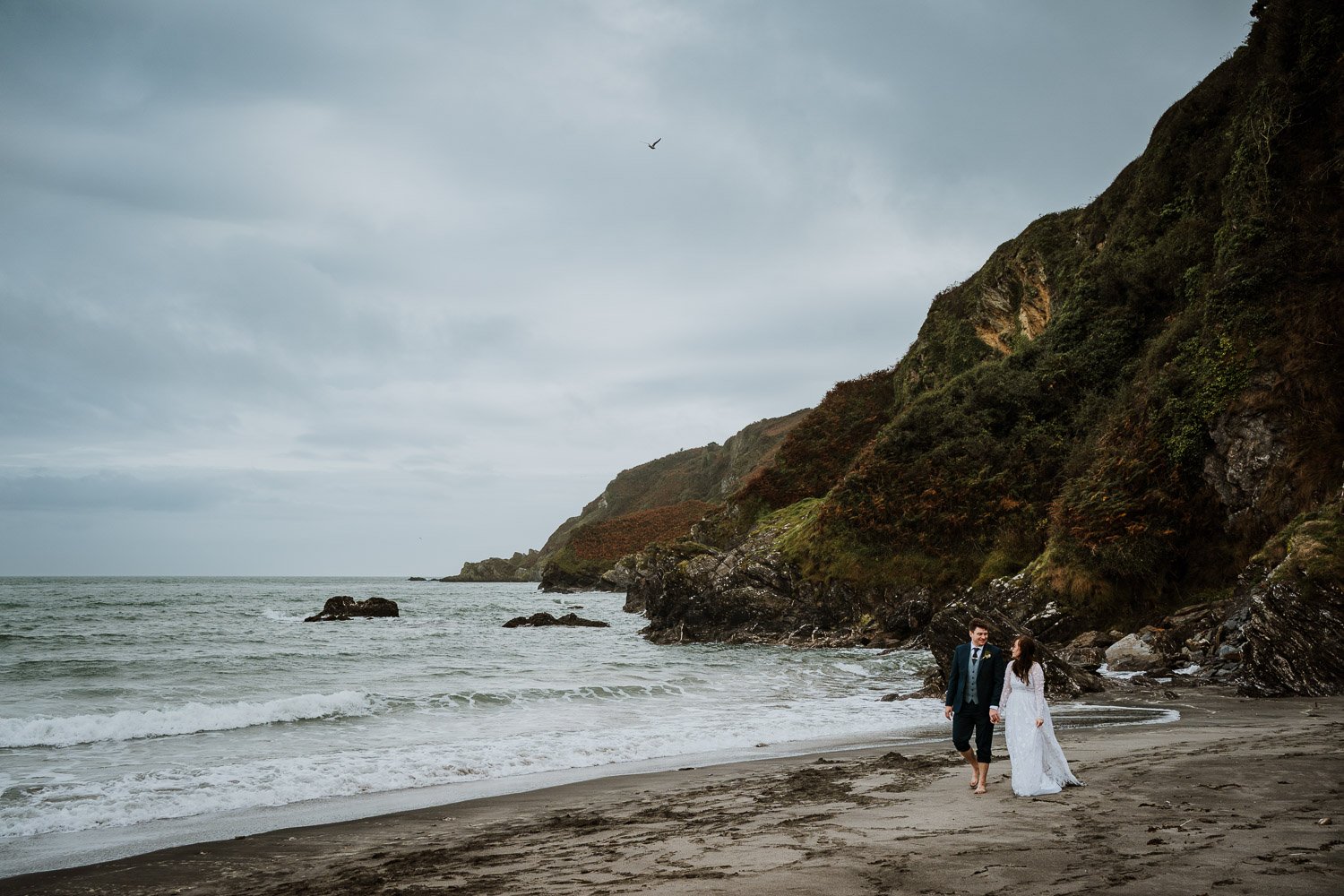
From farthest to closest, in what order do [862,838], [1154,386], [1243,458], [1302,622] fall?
1. [1154,386]
2. [1243,458]
3. [1302,622]
4. [862,838]

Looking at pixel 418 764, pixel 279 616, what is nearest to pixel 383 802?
pixel 418 764

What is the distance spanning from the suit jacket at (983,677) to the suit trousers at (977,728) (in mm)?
55

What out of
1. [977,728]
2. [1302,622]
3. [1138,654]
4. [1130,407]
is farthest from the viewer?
[1130,407]

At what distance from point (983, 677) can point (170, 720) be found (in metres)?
14.6

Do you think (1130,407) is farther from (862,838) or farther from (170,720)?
(170,720)

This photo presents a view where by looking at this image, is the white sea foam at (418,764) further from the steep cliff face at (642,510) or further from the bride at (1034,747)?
the steep cliff face at (642,510)

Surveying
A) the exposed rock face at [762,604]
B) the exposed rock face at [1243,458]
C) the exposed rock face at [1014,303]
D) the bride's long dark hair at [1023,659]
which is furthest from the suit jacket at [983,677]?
the exposed rock face at [1014,303]

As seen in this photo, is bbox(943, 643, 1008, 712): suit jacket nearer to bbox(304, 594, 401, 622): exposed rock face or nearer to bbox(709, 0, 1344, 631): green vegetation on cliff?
bbox(709, 0, 1344, 631): green vegetation on cliff

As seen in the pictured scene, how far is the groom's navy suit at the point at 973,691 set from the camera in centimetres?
812

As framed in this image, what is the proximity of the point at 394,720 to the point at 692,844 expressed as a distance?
11112 mm

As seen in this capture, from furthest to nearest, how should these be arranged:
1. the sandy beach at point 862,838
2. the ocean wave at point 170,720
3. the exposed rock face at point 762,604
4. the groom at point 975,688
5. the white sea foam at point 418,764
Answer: the exposed rock face at point 762,604, the ocean wave at point 170,720, the white sea foam at point 418,764, the groom at point 975,688, the sandy beach at point 862,838

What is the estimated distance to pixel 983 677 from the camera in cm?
817

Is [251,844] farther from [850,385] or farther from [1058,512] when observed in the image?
[850,385]

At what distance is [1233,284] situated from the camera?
2084 cm
